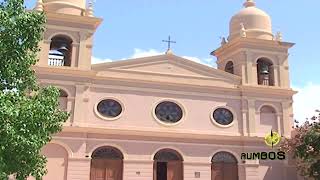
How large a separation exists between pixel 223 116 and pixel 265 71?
14.2ft

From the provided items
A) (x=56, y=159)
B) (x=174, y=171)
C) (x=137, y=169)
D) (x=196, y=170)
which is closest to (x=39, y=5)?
(x=56, y=159)

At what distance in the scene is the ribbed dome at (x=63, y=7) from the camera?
1001 inches

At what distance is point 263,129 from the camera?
26.8m

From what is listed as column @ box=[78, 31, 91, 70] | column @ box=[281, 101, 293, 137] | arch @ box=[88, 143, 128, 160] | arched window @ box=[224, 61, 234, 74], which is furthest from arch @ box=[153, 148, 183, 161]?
arched window @ box=[224, 61, 234, 74]

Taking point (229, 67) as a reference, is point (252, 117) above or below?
below

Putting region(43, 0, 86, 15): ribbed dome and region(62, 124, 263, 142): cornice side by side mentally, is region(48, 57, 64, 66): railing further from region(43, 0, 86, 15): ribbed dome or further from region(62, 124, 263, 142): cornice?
region(62, 124, 263, 142): cornice

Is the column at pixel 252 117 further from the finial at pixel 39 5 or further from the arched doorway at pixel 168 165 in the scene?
the finial at pixel 39 5

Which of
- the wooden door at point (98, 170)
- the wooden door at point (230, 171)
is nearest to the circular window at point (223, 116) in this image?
the wooden door at point (230, 171)

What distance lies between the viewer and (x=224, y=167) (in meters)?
25.5

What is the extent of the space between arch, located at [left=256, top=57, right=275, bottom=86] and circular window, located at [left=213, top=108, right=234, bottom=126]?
10.3 ft

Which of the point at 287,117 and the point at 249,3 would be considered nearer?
the point at 287,117

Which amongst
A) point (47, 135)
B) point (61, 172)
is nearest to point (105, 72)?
point (61, 172)

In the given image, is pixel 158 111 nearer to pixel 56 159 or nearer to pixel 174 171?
pixel 174 171

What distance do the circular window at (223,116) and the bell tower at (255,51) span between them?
2.01 m
